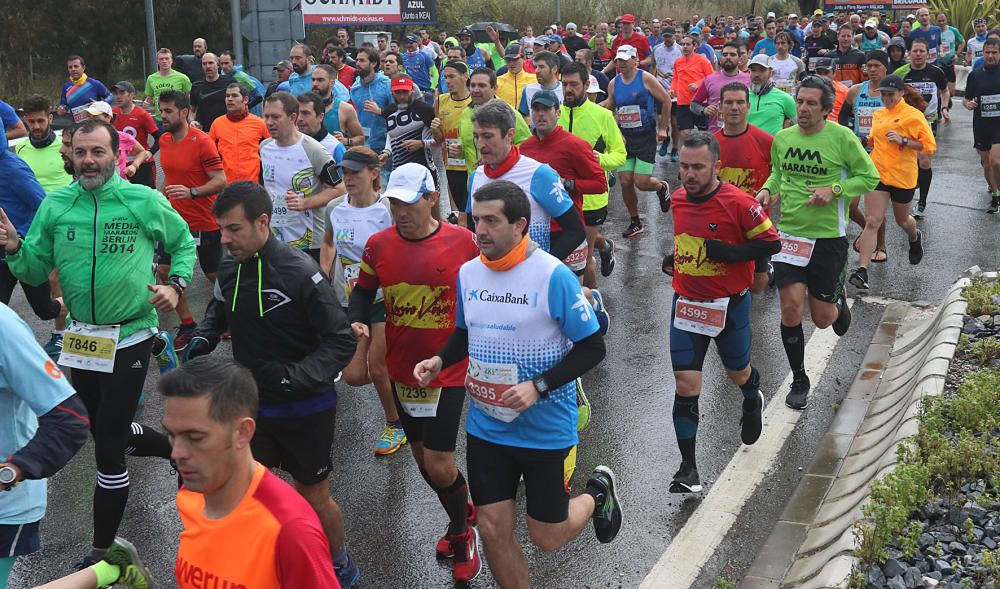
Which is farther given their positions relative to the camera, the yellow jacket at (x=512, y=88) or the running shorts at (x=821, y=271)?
the yellow jacket at (x=512, y=88)

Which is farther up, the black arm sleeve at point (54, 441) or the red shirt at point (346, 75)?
the black arm sleeve at point (54, 441)

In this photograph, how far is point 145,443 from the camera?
19.4 feet

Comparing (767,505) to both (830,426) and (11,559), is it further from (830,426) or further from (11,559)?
(11,559)

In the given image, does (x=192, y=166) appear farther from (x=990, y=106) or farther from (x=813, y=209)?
(x=990, y=106)

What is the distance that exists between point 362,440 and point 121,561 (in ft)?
12.9

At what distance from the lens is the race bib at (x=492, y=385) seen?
461 centimetres

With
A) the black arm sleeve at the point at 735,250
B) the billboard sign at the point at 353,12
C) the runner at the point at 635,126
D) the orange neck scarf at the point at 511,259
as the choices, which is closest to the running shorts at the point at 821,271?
the black arm sleeve at the point at 735,250

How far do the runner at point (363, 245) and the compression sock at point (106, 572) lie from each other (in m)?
3.00

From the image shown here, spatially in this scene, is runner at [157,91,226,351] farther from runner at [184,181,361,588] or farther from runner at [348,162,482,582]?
runner at [184,181,361,588]

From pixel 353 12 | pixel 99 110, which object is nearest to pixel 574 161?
pixel 99 110

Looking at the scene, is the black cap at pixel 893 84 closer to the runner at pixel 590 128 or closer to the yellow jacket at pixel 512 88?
the runner at pixel 590 128

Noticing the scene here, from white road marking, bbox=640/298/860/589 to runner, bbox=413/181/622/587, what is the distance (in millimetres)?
923

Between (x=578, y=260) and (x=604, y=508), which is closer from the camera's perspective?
(x=604, y=508)

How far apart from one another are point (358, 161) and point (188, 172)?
3.32 metres
